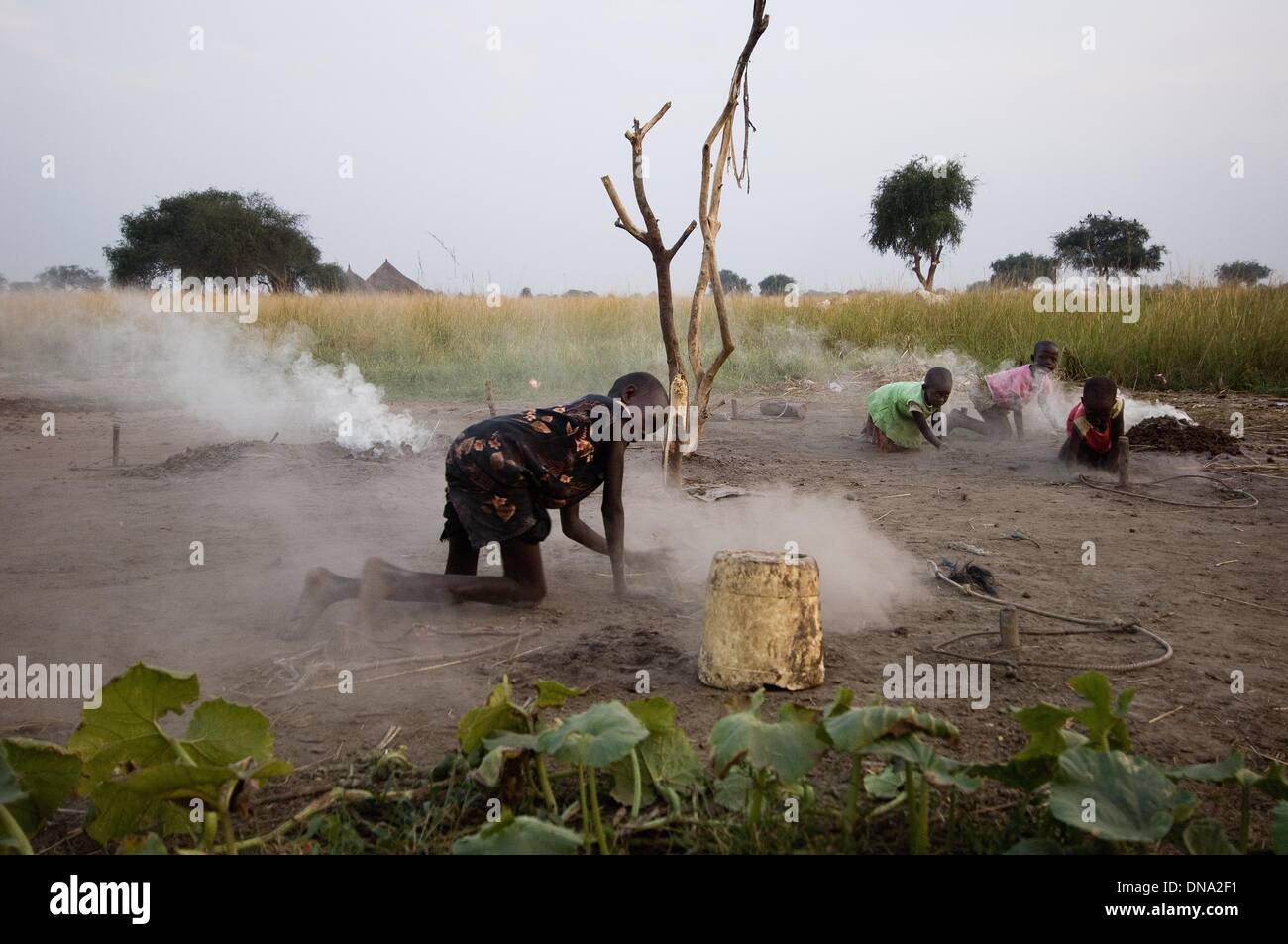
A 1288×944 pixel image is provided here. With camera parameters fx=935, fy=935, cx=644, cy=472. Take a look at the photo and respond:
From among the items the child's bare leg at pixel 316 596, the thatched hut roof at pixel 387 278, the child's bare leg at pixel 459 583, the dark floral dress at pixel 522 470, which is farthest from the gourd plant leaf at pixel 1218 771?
the thatched hut roof at pixel 387 278

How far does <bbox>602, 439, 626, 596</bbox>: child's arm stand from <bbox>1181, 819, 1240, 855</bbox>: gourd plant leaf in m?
2.61

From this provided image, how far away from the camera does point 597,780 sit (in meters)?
2.56

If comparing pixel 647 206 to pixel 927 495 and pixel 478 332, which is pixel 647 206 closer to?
pixel 927 495

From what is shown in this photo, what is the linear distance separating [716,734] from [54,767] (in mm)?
1525

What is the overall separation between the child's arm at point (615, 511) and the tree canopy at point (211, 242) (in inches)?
922

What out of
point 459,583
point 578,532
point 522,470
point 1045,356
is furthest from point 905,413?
point 459,583

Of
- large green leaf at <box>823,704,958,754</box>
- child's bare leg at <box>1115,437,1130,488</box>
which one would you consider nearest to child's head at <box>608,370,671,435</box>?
large green leaf at <box>823,704,958,754</box>

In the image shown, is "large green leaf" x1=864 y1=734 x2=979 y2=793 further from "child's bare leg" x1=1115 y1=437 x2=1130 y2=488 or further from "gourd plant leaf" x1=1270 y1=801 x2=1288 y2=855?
"child's bare leg" x1=1115 y1=437 x2=1130 y2=488

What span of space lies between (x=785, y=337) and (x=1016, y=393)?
719 centimetres

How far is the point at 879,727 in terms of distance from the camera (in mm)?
2008

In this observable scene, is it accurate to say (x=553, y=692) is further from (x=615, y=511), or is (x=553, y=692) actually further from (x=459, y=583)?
(x=615, y=511)

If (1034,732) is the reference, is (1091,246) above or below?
above

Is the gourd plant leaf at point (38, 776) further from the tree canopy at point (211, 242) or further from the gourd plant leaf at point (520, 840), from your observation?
the tree canopy at point (211, 242)
